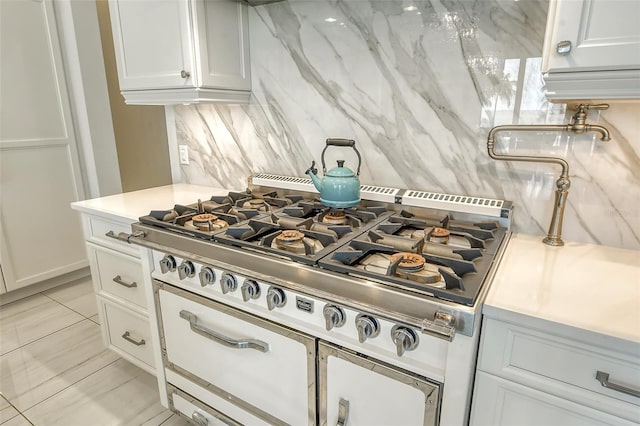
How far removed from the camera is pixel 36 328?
2.41 meters

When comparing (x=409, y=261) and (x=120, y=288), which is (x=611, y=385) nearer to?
(x=409, y=261)

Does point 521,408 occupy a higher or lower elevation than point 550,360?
lower

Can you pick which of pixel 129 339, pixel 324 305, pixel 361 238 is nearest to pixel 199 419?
pixel 129 339

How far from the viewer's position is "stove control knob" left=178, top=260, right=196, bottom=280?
1.26m

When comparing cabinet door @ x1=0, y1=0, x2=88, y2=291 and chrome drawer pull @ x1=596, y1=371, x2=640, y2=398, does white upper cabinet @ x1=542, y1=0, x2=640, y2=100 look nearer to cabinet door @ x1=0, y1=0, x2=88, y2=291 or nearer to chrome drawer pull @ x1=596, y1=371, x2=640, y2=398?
chrome drawer pull @ x1=596, y1=371, x2=640, y2=398

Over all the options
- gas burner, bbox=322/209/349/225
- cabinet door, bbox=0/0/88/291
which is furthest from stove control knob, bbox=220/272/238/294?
cabinet door, bbox=0/0/88/291

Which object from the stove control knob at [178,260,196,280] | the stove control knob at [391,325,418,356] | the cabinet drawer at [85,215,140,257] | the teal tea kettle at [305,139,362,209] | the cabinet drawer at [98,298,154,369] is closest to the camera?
the stove control knob at [391,325,418,356]

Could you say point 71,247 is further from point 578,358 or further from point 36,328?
point 578,358

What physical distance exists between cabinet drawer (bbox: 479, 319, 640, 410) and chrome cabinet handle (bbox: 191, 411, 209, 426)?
1072 millimetres

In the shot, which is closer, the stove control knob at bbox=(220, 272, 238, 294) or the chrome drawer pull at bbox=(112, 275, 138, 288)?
the stove control knob at bbox=(220, 272, 238, 294)

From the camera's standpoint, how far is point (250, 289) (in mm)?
1119

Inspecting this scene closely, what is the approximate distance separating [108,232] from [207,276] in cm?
77

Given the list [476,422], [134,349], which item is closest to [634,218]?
[476,422]

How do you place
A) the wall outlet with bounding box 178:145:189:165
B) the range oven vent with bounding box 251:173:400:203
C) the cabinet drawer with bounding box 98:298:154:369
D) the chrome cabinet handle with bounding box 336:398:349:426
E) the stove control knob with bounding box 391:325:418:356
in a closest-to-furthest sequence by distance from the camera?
the stove control knob with bounding box 391:325:418:356 → the chrome cabinet handle with bounding box 336:398:349:426 → the range oven vent with bounding box 251:173:400:203 → the cabinet drawer with bounding box 98:298:154:369 → the wall outlet with bounding box 178:145:189:165
